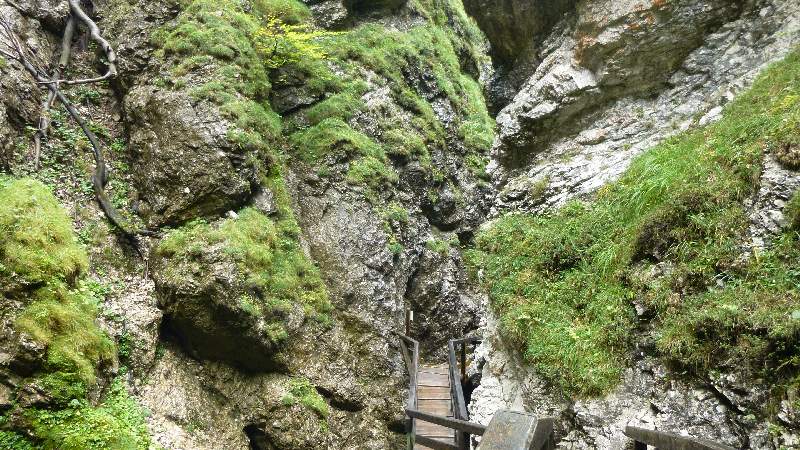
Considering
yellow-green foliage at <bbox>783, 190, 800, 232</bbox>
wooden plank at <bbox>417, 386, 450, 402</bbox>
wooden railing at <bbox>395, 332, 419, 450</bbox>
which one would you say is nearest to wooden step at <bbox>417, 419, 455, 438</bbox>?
wooden railing at <bbox>395, 332, 419, 450</bbox>

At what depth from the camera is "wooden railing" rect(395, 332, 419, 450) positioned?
9.30 m

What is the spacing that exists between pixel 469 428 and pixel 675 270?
12.7ft

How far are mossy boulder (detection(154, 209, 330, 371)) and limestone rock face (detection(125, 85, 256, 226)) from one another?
2.01 feet

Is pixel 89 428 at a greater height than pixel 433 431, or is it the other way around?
pixel 89 428

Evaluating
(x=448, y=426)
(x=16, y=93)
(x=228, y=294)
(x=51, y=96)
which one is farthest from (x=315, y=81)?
(x=448, y=426)

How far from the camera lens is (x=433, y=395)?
38.2ft

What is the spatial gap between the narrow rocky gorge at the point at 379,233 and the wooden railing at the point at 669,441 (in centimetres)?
211

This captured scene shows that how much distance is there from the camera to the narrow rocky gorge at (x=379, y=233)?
6027 millimetres

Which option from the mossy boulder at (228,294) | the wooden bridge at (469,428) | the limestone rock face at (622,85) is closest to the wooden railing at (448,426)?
the wooden bridge at (469,428)

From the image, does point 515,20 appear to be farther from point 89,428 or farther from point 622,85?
point 89,428

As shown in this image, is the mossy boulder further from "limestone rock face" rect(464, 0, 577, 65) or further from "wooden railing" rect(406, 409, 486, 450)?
"limestone rock face" rect(464, 0, 577, 65)

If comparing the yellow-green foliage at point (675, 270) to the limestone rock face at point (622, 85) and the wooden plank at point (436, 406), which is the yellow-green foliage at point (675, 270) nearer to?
the limestone rock face at point (622, 85)

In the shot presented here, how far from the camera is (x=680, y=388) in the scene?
5.48 m

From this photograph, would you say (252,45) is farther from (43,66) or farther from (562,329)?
(562,329)
